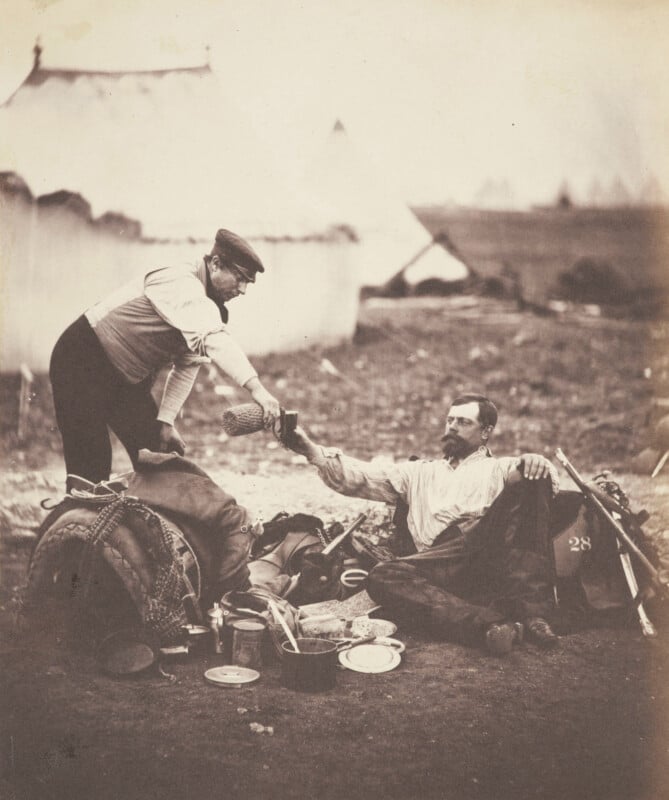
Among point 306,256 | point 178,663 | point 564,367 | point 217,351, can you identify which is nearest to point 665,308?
point 564,367

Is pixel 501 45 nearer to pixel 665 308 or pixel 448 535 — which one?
pixel 665 308

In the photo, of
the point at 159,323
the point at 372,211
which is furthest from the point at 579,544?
the point at 159,323

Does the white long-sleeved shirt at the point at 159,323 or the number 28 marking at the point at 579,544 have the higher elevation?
the white long-sleeved shirt at the point at 159,323

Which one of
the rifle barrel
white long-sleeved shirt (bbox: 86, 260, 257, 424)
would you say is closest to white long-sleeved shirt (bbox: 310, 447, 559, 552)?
the rifle barrel

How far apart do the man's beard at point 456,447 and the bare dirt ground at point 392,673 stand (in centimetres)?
11

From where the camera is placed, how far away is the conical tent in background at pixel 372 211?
4441 millimetres

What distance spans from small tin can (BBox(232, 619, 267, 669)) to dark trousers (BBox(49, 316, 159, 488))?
0.84 meters

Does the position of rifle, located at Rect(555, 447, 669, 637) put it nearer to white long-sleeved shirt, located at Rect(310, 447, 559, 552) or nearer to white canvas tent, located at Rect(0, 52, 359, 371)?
white long-sleeved shirt, located at Rect(310, 447, 559, 552)

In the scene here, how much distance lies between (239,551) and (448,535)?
2.85 feet

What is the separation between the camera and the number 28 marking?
434 cm

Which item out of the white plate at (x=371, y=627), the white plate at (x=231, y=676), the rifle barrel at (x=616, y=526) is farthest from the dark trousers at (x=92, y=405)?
the rifle barrel at (x=616, y=526)

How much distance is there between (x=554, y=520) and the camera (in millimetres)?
4332

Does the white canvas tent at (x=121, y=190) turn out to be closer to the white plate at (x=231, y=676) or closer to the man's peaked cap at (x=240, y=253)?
the man's peaked cap at (x=240, y=253)

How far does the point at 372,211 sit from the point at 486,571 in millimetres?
1613
